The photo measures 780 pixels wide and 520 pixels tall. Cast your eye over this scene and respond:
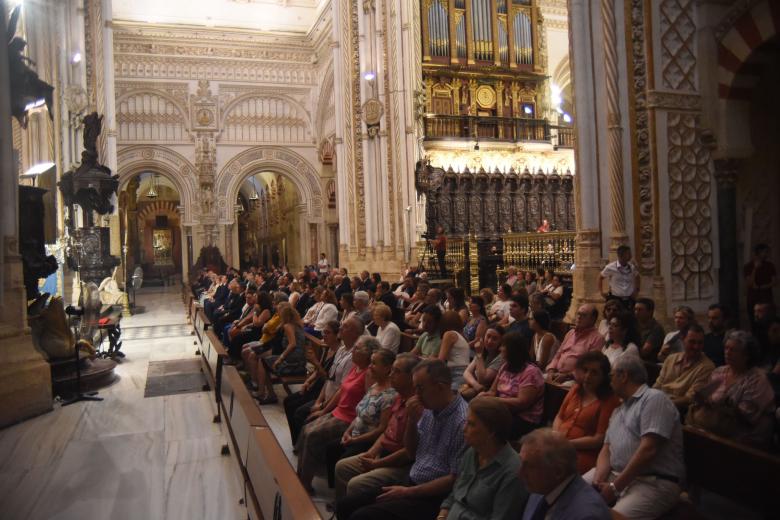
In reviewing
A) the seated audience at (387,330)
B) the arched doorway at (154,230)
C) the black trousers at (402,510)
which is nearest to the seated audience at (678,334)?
the seated audience at (387,330)

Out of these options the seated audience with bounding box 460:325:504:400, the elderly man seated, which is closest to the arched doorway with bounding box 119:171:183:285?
the seated audience with bounding box 460:325:504:400

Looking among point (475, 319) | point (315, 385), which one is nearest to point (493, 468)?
point (315, 385)

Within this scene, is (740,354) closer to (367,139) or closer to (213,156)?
(367,139)

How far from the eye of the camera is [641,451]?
2949 millimetres

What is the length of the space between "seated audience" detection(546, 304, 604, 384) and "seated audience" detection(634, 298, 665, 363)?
0.54 meters

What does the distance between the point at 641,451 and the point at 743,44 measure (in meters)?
7.23

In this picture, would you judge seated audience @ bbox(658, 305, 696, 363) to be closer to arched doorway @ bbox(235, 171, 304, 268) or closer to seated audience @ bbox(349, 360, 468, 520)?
seated audience @ bbox(349, 360, 468, 520)

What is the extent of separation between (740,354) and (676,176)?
17.0 feet

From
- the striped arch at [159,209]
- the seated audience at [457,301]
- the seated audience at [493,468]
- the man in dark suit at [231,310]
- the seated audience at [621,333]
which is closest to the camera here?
the seated audience at [493,468]

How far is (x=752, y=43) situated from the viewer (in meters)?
8.04

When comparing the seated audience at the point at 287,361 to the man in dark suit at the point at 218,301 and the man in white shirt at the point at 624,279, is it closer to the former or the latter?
the man in white shirt at the point at 624,279

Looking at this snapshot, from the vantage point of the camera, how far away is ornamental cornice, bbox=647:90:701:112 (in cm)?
820

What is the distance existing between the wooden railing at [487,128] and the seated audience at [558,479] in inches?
707

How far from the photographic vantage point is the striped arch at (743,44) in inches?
307
